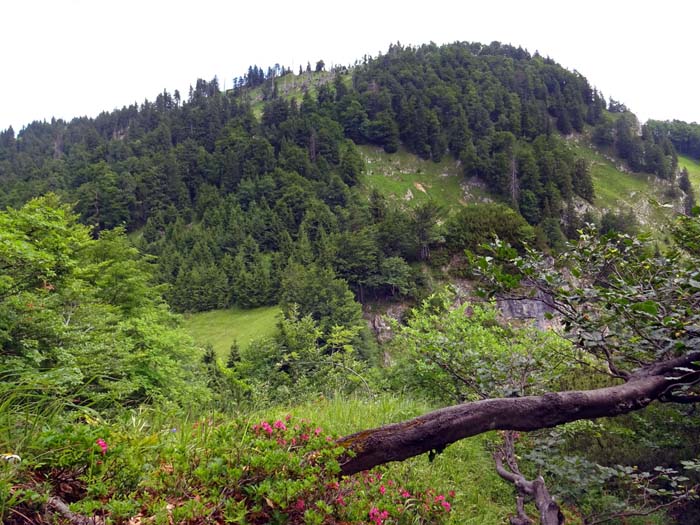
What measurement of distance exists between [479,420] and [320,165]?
77998mm

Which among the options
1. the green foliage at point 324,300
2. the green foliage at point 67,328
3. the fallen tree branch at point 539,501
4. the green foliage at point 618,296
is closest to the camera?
the green foliage at point 618,296

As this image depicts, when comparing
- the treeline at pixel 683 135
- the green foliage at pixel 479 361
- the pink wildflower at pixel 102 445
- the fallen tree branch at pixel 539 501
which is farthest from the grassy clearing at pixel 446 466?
the treeline at pixel 683 135

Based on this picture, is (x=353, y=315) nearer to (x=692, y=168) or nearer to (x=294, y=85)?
(x=692, y=168)

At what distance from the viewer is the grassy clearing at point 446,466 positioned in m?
4.30

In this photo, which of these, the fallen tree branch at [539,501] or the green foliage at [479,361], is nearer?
the fallen tree branch at [539,501]

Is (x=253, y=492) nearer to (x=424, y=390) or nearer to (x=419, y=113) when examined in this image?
(x=424, y=390)

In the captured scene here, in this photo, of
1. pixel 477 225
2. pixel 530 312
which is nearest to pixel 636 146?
pixel 477 225

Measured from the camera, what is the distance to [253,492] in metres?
2.08

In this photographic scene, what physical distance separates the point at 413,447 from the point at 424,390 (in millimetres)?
6865

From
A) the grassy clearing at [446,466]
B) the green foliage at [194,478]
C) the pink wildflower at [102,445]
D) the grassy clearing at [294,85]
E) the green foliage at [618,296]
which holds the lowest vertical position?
the grassy clearing at [446,466]

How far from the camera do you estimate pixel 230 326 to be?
3884 centimetres

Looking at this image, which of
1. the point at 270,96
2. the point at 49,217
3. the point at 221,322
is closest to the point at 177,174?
the point at 221,322

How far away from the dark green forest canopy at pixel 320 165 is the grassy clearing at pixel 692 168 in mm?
8822

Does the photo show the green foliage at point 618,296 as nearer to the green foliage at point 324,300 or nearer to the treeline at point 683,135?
the green foliage at point 324,300
